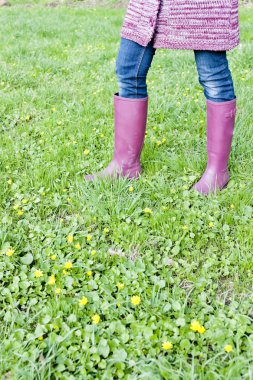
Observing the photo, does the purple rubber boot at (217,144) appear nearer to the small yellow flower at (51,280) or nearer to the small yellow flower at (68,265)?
the small yellow flower at (68,265)

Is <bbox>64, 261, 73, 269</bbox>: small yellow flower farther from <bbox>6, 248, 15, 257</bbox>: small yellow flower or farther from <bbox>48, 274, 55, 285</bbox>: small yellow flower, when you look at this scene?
<bbox>6, 248, 15, 257</bbox>: small yellow flower

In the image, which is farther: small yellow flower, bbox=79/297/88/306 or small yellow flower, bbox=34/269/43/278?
small yellow flower, bbox=34/269/43/278

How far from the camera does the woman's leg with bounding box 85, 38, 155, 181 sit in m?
2.36

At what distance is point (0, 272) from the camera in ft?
6.54

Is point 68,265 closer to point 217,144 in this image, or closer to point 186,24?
point 217,144

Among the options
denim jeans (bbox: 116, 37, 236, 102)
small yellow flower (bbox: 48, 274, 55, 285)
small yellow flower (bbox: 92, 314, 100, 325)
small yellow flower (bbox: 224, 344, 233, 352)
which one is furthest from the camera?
denim jeans (bbox: 116, 37, 236, 102)

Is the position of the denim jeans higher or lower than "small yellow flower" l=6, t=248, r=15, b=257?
higher

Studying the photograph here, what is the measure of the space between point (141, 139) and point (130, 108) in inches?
8.9

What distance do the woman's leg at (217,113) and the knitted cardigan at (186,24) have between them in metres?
0.08

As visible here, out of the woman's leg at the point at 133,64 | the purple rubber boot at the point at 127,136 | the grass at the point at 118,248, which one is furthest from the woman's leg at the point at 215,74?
the grass at the point at 118,248

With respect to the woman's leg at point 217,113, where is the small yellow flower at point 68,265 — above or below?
below

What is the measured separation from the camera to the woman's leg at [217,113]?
229cm

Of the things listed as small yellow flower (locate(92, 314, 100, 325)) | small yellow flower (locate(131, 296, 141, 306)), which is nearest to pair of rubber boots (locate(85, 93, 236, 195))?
small yellow flower (locate(131, 296, 141, 306))

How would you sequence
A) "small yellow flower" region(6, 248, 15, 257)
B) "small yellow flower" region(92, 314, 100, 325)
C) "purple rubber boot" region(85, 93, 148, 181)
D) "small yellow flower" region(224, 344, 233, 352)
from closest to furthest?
"small yellow flower" region(224, 344, 233, 352)
"small yellow flower" region(92, 314, 100, 325)
"small yellow flower" region(6, 248, 15, 257)
"purple rubber boot" region(85, 93, 148, 181)
